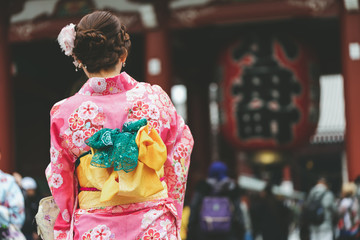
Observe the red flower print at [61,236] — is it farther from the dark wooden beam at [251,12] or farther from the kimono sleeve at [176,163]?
the dark wooden beam at [251,12]

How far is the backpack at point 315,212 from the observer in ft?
27.7

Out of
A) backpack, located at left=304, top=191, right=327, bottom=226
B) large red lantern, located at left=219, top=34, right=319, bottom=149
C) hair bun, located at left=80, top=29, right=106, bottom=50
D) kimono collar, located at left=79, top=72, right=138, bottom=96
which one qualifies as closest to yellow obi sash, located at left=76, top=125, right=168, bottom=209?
kimono collar, located at left=79, top=72, right=138, bottom=96

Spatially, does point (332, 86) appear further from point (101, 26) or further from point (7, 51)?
point (101, 26)

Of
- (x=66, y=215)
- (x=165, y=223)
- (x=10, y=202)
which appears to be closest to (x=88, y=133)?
(x=66, y=215)

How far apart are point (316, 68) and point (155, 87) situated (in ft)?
27.6

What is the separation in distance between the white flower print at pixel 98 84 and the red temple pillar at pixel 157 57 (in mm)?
6978

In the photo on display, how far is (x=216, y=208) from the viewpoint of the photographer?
23.1ft

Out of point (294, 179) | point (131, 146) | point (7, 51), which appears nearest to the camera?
point (131, 146)

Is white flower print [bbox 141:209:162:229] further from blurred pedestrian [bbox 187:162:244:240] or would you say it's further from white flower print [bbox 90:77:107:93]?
blurred pedestrian [bbox 187:162:244:240]

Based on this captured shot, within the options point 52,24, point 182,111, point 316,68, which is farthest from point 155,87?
point 182,111

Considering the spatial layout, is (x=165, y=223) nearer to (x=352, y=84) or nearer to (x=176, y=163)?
(x=176, y=163)

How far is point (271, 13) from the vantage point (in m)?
9.27

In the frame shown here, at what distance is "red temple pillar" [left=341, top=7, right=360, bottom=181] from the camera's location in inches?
341


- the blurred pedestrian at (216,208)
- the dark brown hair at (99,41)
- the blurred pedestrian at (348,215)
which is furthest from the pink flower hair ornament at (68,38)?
the blurred pedestrian at (348,215)
